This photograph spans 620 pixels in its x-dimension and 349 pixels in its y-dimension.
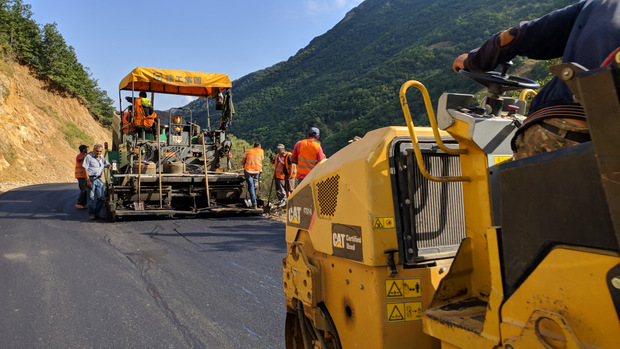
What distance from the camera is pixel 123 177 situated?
9.10 m

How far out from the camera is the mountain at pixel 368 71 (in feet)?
129

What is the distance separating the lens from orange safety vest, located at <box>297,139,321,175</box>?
7.33 m

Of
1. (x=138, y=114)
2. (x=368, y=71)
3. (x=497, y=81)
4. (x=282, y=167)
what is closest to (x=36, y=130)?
(x=138, y=114)

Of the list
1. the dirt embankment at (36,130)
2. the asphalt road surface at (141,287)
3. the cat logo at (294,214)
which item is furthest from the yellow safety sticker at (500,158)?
the dirt embankment at (36,130)

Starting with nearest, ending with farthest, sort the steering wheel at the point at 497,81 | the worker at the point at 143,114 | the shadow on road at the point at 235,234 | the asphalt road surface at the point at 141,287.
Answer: the steering wheel at the point at 497,81, the asphalt road surface at the point at 141,287, the shadow on road at the point at 235,234, the worker at the point at 143,114

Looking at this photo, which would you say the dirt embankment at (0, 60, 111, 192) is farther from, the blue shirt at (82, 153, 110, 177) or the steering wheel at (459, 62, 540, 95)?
the steering wheel at (459, 62, 540, 95)

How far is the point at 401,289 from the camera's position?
6.05 feet

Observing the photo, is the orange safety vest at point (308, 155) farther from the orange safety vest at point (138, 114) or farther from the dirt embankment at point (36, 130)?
the dirt embankment at point (36, 130)

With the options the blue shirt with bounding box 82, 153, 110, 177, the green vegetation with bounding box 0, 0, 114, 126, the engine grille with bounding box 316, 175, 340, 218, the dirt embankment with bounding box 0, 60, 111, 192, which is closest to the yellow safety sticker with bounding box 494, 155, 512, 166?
the engine grille with bounding box 316, 175, 340, 218

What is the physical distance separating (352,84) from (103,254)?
5259 centimetres

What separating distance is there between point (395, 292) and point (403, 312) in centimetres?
9

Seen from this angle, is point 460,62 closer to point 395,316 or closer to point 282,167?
point 395,316

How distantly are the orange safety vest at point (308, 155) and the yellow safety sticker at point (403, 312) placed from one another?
551 centimetres

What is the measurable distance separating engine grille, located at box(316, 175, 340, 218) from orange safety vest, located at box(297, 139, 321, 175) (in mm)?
5007
